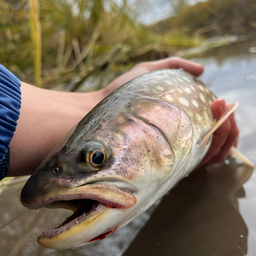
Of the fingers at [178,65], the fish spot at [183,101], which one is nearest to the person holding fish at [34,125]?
the fish spot at [183,101]

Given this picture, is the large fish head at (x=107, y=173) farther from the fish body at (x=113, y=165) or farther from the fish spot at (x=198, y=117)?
the fish spot at (x=198, y=117)

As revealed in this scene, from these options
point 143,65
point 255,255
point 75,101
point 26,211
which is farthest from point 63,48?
point 255,255

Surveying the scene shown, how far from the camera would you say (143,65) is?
255 cm

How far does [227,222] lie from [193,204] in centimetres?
21

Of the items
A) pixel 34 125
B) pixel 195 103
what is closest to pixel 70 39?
pixel 34 125

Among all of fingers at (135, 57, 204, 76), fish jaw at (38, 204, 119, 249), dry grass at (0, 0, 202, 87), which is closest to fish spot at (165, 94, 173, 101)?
fish jaw at (38, 204, 119, 249)

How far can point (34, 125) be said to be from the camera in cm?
140

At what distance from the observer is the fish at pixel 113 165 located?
2.72 feet

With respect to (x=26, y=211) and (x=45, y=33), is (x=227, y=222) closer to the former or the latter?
(x=26, y=211)

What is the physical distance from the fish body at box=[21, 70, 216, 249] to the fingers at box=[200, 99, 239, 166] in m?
0.48

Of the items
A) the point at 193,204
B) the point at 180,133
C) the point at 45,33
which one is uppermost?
the point at 45,33

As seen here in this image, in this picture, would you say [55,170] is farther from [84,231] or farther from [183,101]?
[183,101]

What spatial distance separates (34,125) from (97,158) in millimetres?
683

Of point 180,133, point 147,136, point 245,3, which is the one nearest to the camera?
point 147,136
